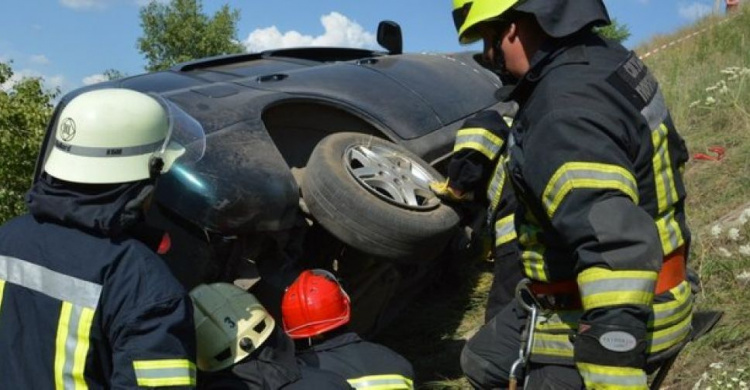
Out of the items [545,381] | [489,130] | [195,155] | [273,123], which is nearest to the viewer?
[545,381]

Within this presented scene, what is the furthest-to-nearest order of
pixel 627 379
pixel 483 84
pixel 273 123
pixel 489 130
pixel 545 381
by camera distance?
1. pixel 483 84
2. pixel 273 123
3. pixel 489 130
4. pixel 545 381
5. pixel 627 379

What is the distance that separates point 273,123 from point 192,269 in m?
1.08

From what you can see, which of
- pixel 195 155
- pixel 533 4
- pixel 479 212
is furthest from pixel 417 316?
pixel 533 4

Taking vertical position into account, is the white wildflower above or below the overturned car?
below

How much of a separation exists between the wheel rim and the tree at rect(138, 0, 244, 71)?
24.2 meters

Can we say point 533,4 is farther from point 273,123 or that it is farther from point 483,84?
point 483,84

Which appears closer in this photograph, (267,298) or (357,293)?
(267,298)

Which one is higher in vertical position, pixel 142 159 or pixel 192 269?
pixel 142 159

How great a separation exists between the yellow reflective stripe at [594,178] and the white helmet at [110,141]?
41.1 inches

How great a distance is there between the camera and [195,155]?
2.98 m

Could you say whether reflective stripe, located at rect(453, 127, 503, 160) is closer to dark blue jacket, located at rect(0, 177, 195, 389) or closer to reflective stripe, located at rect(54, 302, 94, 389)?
dark blue jacket, located at rect(0, 177, 195, 389)

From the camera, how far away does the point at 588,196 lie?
2236 mm

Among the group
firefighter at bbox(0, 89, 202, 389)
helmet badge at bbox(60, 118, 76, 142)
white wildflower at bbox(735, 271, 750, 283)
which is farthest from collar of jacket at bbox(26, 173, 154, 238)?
white wildflower at bbox(735, 271, 750, 283)

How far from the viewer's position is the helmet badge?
241 cm
